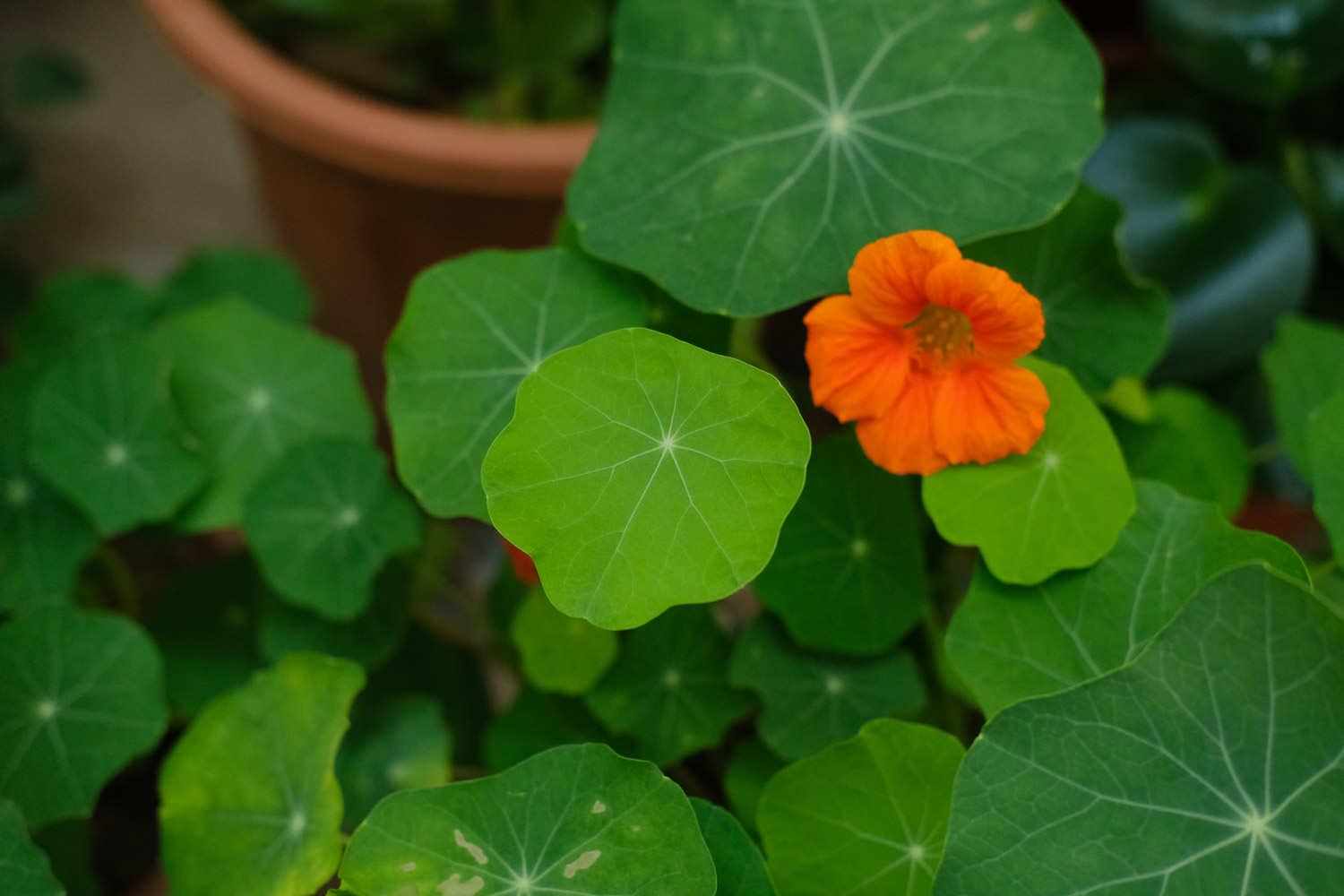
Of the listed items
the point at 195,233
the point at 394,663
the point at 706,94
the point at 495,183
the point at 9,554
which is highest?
the point at 706,94

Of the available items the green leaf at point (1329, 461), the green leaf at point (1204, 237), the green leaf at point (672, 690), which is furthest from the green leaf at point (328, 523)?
the green leaf at point (1204, 237)

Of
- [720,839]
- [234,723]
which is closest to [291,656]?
[234,723]

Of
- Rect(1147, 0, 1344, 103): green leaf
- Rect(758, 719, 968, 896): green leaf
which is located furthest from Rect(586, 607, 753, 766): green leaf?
Rect(1147, 0, 1344, 103): green leaf

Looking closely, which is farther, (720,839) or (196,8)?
(196,8)

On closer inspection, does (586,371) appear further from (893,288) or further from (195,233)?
(195,233)

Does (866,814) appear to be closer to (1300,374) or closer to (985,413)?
(985,413)

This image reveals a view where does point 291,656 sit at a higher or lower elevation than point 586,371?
lower

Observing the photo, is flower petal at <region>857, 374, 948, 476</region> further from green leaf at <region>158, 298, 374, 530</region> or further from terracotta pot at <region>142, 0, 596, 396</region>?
terracotta pot at <region>142, 0, 596, 396</region>
